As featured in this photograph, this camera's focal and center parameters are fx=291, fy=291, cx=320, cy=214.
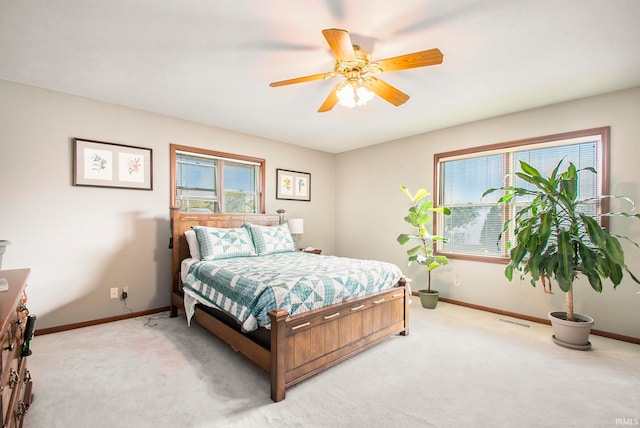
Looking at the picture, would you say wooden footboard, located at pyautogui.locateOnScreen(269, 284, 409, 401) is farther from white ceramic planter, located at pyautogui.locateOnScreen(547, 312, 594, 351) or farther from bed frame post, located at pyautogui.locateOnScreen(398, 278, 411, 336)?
white ceramic planter, located at pyautogui.locateOnScreen(547, 312, 594, 351)

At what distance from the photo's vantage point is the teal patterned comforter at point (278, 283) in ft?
6.81

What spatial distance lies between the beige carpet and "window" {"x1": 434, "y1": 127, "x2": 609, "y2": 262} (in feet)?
4.44

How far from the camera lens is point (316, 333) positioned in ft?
7.14

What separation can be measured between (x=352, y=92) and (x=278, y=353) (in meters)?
1.94

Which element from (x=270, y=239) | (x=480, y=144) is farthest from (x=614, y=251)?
(x=270, y=239)

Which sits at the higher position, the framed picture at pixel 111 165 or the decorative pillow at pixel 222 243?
the framed picture at pixel 111 165

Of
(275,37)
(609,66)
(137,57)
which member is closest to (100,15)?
(137,57)

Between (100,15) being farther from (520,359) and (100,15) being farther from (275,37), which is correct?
(520,359)

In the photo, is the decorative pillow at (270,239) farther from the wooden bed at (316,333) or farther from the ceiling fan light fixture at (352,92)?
the ceiling fan light fixture at (352,92)

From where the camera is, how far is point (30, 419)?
1724mm

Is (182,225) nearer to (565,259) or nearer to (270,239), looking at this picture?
(270,239)

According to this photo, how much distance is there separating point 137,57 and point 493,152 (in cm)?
407

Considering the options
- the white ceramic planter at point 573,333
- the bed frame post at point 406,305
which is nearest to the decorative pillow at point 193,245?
the bed frame post at point 406,305

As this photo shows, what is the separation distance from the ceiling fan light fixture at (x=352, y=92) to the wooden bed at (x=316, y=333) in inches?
63.8
